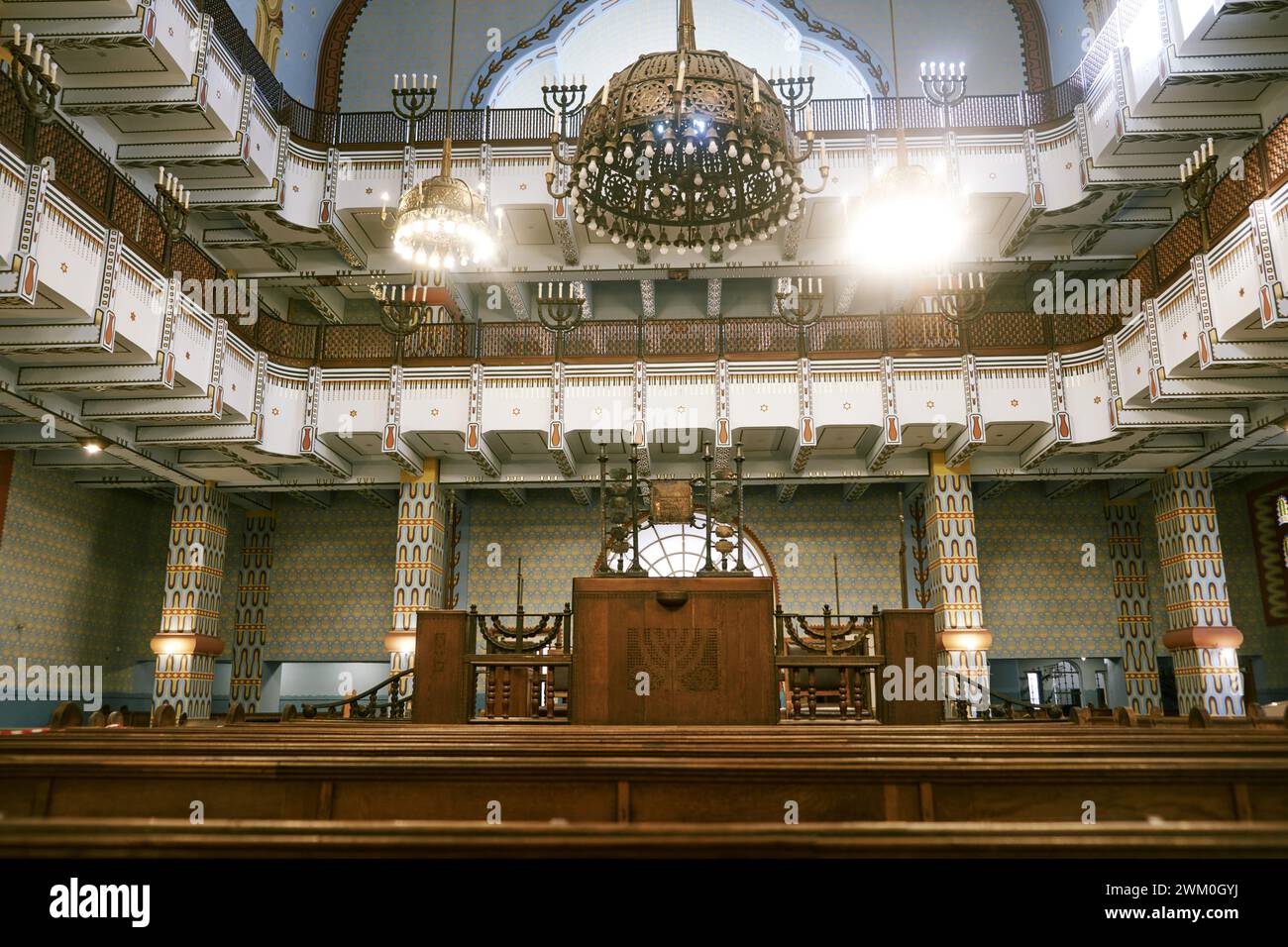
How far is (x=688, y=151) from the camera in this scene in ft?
27.1

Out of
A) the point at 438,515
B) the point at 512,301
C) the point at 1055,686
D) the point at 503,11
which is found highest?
the point at 503,11

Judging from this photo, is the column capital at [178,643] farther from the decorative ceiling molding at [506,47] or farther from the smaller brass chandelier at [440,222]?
the decorative ceiling molding at [506,47]

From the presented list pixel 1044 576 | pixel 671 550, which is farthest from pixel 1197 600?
pixel 671 550

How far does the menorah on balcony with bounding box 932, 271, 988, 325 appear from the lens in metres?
14.1

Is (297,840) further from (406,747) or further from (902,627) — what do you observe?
(902,627)

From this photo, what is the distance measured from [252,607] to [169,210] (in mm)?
10779

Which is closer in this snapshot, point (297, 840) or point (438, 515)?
point (297, 840)

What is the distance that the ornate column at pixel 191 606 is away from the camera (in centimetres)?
1642

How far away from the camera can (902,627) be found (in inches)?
359

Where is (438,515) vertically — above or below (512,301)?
below

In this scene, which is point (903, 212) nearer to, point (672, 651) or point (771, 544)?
point (672, 651)
